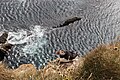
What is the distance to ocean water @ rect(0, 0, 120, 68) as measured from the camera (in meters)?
16.3

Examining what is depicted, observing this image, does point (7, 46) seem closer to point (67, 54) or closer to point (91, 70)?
point (67, 54)

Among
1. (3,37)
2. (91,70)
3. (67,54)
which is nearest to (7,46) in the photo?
(3,37)

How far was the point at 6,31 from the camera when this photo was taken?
18438mm

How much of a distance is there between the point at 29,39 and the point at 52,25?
2.76 m

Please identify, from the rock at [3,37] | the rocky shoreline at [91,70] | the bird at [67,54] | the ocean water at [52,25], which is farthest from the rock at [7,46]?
the rocky shoreline at [91,70]

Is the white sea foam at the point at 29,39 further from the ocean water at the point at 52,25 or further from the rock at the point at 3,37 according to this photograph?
the rock at the point at 3,37

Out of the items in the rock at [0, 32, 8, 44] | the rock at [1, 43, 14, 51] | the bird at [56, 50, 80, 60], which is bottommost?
the bird at [56, 50, 80, 60]

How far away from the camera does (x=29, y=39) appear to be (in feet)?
58.5

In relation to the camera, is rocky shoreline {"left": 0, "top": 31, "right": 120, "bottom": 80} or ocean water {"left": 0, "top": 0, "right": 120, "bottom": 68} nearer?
rocky shoreline {"left": 0, "top": 31, "right": 120, "bottom": 80}

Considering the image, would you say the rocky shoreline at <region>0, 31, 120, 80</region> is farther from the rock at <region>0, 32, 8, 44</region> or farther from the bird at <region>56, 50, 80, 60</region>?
the rock at <region>0, 32, 8, 44</region>

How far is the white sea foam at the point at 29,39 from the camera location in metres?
16.7

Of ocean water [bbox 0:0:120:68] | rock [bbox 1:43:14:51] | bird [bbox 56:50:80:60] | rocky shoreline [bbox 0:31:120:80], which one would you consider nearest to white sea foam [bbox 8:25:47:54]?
ocean water [bbox 0:0:120:68]

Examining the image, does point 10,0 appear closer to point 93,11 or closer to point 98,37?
point 93,11

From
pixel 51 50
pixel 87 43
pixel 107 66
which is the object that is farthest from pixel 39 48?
pixel 107 66
